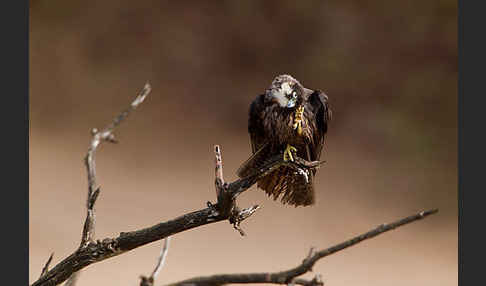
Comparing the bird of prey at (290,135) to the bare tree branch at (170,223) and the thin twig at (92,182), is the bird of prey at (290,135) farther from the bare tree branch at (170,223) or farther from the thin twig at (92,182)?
the thin twig at (92,182)

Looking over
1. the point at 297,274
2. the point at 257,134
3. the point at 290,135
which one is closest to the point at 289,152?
the point at 290,135

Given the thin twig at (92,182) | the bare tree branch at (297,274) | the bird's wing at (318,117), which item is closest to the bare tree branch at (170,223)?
the thin twig at (92,182)

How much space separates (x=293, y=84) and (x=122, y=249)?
1.84ft

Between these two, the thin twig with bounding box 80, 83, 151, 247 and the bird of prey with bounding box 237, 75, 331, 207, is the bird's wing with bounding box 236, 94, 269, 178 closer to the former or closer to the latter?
the bird of prey with bounding box 237, 75, 331, 207

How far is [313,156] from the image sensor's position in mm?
1533

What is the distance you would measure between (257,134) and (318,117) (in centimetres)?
17

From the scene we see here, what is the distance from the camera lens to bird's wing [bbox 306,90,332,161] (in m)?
1.48

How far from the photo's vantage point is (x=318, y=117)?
1.51m

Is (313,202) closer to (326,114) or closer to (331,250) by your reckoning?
(326,114)

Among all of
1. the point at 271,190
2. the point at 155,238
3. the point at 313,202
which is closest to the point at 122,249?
the point at 155,238

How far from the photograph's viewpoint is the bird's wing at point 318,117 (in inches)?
58.4

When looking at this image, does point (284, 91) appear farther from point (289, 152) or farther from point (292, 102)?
point (289, 152)

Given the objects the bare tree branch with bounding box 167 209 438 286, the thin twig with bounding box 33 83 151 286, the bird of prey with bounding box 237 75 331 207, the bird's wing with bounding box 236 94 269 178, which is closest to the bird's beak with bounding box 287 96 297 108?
the bird of prey with bounding box 237 75 331 207

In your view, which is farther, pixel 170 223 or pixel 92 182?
pixel 92 182
